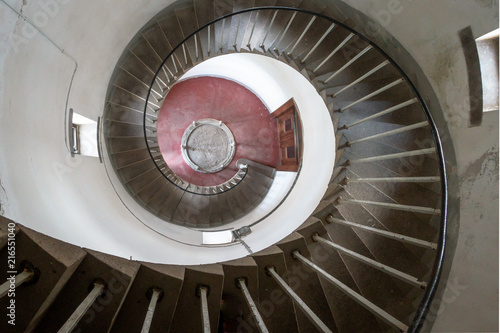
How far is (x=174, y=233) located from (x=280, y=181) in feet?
11.5

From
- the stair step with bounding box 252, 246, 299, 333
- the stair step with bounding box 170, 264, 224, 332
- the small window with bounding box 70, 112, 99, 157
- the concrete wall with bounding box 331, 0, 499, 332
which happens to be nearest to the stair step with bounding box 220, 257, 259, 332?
the stair step with bounding box 252, 246, 299, 333

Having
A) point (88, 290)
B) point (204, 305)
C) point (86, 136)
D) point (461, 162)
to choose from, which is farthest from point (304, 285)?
point (86, 136)

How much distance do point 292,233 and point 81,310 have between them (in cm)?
311

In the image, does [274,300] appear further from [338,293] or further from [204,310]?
[204,310]

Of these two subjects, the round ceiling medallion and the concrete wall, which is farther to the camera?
the round ceiling medallion

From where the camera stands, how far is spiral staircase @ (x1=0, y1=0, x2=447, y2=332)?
2.18 m

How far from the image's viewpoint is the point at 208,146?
30.8 feet

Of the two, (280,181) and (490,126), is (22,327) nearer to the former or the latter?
(490,126)

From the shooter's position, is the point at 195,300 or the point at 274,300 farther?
the point at 274,300

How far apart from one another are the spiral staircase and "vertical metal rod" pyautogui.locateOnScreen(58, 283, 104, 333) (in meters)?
0.01

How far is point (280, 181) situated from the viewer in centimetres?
831

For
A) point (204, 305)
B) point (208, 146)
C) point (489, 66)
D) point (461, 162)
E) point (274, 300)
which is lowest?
point (274, 300)

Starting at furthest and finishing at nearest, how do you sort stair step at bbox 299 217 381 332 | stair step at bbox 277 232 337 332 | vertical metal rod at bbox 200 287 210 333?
stair step at bbox 277 232 337 332 < stair step at bbox 299 217 381 332 < vertical metal rod at bbox 200 287 210 333

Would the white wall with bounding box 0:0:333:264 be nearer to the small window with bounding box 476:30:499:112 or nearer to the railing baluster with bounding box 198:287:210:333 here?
the railing baluster with bounding box 198:287:210:333
